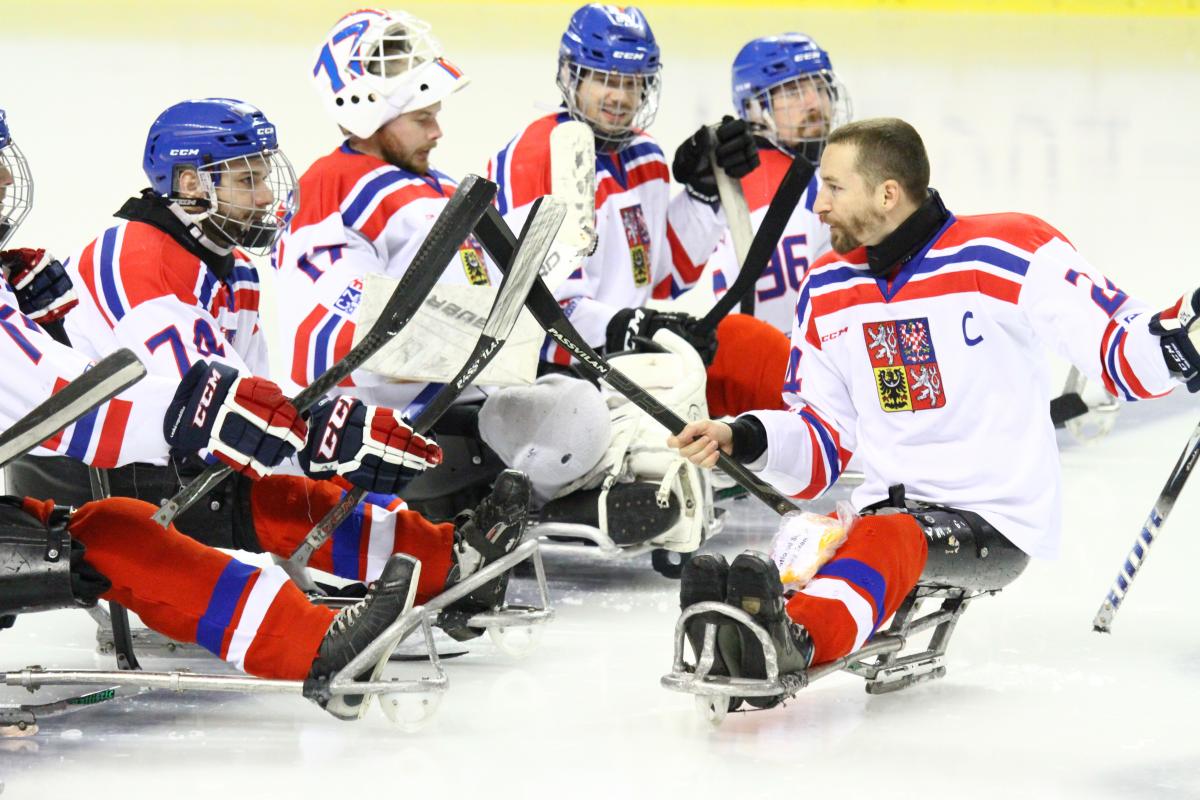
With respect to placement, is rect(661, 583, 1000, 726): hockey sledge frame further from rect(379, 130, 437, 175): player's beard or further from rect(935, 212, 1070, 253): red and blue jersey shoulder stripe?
rect(379, 130, 437, 175): player's beard

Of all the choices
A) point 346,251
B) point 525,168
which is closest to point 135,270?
point 346,251

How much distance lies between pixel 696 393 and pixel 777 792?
152cm

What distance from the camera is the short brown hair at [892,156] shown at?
118 inches

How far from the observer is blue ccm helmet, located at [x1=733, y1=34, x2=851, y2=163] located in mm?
4590

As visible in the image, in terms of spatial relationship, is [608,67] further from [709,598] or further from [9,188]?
[709,598]

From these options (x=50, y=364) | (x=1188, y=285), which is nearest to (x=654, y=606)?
(x=50, y=364)

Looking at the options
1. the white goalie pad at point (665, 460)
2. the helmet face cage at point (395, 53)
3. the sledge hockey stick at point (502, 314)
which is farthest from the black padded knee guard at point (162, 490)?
the helmet face cage at point (395, 53)

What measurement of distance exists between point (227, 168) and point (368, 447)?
71 cm

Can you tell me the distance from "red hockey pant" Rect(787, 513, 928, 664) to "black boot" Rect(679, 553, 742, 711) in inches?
4.4

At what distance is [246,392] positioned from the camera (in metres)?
2.61

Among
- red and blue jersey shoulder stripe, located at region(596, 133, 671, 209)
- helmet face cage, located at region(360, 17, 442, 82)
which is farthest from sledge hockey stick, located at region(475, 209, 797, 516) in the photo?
red and blue jersey shoulder stripe, located at region(596, 133, 671, 209)

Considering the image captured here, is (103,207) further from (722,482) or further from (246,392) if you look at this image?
(246,392)

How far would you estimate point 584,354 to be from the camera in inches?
120

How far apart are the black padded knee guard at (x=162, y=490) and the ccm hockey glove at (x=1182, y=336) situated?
5.08 feet
